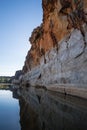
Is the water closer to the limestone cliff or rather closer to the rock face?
the rock face

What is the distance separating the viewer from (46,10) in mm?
31781

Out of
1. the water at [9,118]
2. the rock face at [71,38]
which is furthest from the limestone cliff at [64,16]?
the water at [9,118]

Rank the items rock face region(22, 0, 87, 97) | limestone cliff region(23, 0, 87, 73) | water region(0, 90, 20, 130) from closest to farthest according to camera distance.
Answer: water region(0, 90, 20, 130) → rock face region(22, 0, 87, 97) → limestone cliff region(23, 0, 87, 73)

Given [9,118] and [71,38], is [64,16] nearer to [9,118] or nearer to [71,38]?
[71,38]

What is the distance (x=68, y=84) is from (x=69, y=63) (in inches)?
81.7

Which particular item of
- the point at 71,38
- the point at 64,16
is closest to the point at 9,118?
the point at 71,38

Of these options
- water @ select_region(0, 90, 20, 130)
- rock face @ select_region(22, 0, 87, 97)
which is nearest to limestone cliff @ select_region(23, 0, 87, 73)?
rock face @ select_region(22, 0, 87, 97)

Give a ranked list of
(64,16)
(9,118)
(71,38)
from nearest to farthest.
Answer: (9,118) < (71,38) < (64,16)

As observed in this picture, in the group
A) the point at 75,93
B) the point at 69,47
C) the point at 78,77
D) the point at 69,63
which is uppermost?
the point at 69,47

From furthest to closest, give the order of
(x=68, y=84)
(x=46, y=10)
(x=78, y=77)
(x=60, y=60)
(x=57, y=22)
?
1. (x=46, y=10)
2. (x=57, y=22)
3. (x=60, y=60)
4. (x=68, y=84)
5. (x=78, y=77)

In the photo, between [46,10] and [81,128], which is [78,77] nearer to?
[81,128]

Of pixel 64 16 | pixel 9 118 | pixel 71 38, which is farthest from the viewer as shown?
pixel 64 16

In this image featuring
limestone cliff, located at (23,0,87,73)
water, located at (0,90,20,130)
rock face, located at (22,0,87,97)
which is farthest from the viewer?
limestone cliff, located at (23,0,87,73)

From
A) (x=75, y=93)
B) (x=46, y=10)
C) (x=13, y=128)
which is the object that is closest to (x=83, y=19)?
(x=75, y=93)
